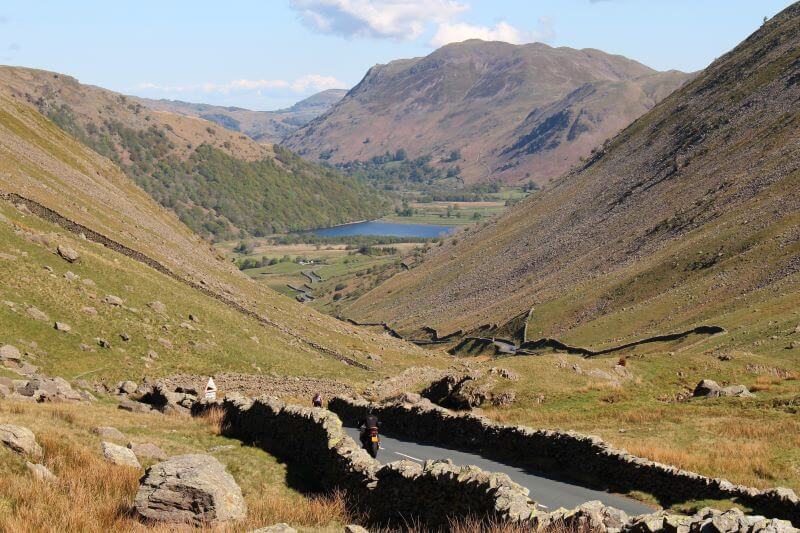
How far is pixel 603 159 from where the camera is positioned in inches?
7318

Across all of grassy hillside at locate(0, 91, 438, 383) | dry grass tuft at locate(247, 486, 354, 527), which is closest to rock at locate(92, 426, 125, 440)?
dry grass tuft at locate(247, 486, 354, 527)

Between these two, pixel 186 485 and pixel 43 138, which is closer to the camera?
pixel 186 485

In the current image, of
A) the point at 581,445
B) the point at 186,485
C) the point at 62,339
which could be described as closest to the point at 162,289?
the point at 62,339

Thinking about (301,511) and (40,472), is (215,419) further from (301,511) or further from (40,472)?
(301,511)

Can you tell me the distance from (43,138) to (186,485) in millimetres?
85383

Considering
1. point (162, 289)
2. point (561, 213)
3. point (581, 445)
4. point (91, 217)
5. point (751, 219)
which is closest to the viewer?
point (581, 445)

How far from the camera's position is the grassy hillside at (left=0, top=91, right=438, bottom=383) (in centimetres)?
4362

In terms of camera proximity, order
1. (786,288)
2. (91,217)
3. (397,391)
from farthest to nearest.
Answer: (786,288)
(91,217)
(397,391)

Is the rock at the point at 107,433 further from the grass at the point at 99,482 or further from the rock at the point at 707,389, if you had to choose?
the rock at the point at 707,389

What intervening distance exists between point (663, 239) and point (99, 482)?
368ft

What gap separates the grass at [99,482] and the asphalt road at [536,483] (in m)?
6.27

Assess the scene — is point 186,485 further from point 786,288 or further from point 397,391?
point 786,288

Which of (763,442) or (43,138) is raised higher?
(43,138)

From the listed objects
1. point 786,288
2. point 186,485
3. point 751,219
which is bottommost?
point 186,485
